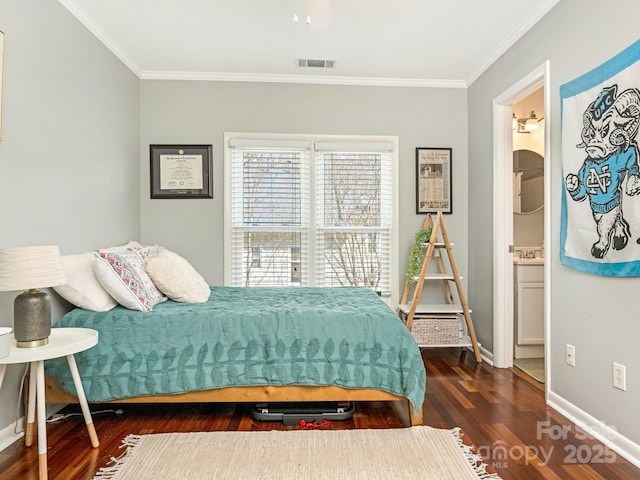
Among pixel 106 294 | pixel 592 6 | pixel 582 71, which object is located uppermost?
pixel 592 6

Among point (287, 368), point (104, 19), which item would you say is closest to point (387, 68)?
point (104, 19)

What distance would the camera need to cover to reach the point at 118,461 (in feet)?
6.55

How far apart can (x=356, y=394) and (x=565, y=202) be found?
5.67ft

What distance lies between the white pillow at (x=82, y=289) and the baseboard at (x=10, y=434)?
690mm

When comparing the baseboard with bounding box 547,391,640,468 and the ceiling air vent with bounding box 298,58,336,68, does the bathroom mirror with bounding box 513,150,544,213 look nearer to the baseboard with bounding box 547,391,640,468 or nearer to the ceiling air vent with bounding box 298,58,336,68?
the baseboard with bounding box 547,391,640,468

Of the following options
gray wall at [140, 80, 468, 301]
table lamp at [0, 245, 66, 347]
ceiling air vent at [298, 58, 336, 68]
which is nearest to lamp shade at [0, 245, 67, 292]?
table lamp at [0, 245, 66, 347]

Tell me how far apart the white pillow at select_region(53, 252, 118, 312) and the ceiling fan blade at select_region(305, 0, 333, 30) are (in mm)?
1937

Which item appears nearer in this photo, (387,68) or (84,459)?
(84,459)

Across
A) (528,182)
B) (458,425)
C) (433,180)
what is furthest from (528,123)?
(458,425)

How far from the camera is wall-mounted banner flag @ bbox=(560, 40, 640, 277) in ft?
6.60

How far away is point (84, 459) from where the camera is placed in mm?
2020

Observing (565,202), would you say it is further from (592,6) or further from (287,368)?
(287,368)

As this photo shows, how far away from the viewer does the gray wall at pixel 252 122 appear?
394cm

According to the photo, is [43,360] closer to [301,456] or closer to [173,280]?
[173,280]
